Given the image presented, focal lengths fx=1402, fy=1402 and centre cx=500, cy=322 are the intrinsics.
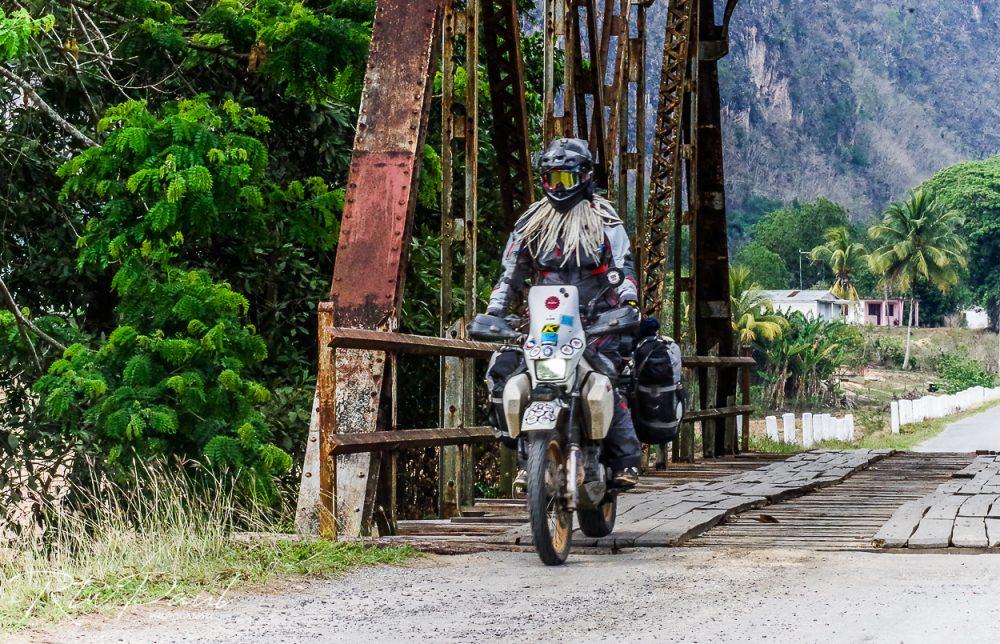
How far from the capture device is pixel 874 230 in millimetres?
84500

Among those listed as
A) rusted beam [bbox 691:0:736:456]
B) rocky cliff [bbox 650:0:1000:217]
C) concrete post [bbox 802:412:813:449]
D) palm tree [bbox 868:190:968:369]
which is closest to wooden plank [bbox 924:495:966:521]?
rusted beam [bbox 691:0:736:456]

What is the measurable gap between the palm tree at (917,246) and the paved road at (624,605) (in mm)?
78562

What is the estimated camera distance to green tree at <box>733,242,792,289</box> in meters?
104

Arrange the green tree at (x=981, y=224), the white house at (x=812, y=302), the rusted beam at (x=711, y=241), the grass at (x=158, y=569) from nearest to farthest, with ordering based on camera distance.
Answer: the grass at (x=158, y=569) → the rusted beam at (x=711, y=241) → the white house at (x=812, y=302) → the green tree at (x=981, y=224)

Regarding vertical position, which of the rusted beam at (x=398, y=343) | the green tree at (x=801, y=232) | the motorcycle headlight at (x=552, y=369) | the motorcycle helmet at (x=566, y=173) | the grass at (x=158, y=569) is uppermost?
the green tree at (x=801, y=232)

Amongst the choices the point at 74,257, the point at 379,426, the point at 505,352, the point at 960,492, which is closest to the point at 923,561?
the point at 505,352

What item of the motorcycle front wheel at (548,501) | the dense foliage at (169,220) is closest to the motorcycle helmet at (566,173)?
the motorcycle front wheel at (548,501)

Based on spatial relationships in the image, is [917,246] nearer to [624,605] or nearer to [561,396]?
[561,396]

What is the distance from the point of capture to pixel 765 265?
104m

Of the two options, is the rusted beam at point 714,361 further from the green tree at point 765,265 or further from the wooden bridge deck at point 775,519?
the green tree at point 765,265

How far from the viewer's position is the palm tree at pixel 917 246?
82938mm

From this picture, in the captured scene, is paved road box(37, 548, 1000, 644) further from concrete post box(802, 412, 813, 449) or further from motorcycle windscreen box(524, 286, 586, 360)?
concrete post box(802, 412, 813, 449)

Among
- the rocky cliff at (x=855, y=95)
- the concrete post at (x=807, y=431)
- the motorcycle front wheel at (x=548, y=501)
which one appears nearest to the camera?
the motorcycle front wheel at (x=548, y=501)

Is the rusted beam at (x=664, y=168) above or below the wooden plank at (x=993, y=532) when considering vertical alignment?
above
